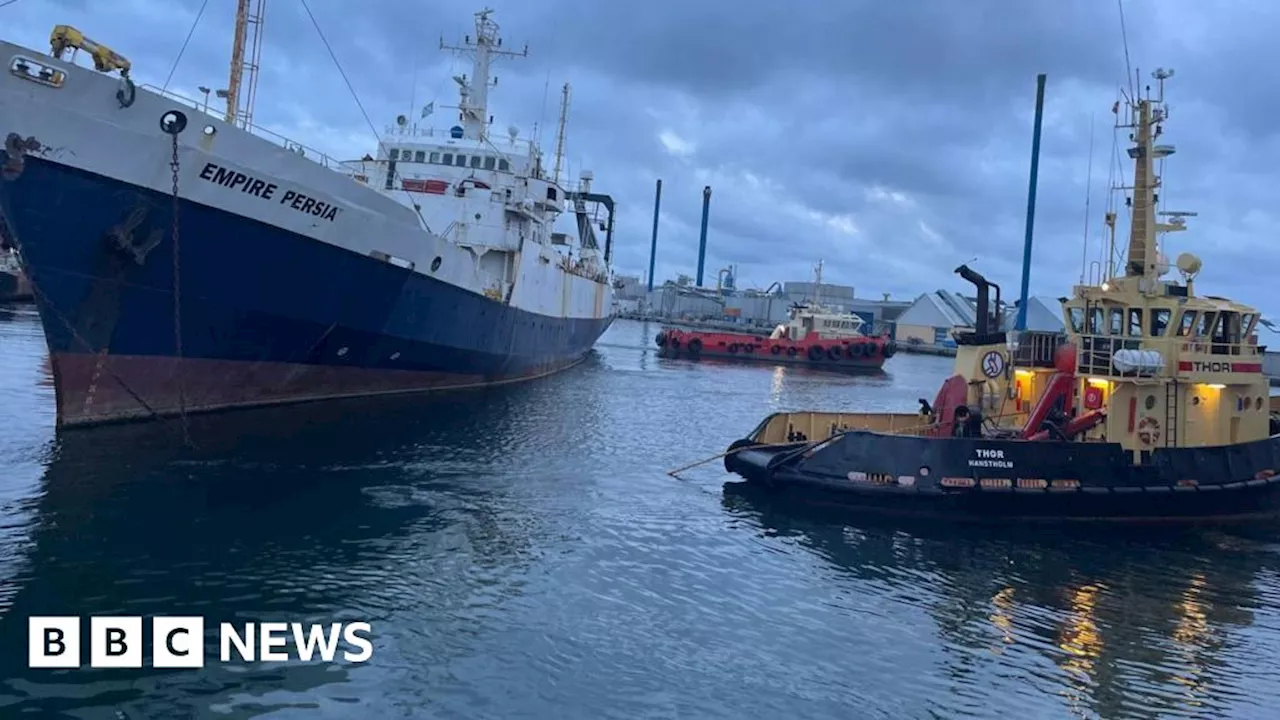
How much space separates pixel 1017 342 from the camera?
1805cm

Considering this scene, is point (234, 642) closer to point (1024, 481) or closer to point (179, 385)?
point (1024, 481)

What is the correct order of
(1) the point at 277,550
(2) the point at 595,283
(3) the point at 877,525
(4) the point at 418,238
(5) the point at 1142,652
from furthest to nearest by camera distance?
(2) the point at 595,283
(4) the point at 418,238
(3) the point at 877,525
(1) the point at 277,550
(5) the point at 1142,652

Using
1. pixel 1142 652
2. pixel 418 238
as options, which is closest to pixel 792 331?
pixel 418 238

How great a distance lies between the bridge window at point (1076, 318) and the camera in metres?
16.9

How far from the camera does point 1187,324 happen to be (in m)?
16.2

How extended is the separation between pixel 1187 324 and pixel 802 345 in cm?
4622

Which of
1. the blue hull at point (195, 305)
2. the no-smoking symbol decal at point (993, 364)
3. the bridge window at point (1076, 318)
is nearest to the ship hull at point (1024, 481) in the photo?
the bridge window at point (1076, 318)

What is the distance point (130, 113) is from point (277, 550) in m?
9.80

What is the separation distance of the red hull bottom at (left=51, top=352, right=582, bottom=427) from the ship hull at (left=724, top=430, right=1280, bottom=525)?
1202 cm

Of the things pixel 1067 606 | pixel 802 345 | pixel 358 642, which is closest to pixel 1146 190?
pixel 1067 606

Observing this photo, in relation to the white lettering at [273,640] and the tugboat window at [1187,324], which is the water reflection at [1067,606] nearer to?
the tugboat window at [1187,324]

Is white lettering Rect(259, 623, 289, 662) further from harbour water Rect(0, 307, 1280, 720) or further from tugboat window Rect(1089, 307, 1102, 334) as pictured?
tugboat window Rect(1089, 307, 1102, 334)

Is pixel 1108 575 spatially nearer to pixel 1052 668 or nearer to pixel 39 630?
pixel 1052 668

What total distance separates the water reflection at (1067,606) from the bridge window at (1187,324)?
3.51m
